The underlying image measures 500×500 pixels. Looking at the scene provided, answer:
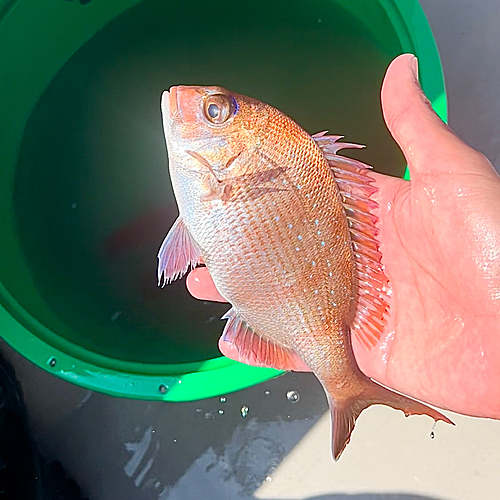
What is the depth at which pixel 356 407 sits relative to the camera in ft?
4.18

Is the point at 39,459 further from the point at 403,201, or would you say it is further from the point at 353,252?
the point at 403,201

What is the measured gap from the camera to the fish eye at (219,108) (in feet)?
3.81

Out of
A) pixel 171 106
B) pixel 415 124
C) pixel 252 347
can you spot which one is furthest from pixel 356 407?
pixel 171 106

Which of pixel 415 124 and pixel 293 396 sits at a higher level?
pixel 415 124

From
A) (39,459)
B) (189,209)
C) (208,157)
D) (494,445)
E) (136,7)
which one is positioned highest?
(136,7)

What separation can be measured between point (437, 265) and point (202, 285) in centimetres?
76

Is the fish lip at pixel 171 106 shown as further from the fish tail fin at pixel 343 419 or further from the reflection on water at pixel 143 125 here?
the reflection on water at pixel 143 125

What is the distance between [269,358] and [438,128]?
0.73 metres

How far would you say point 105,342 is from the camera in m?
1.83

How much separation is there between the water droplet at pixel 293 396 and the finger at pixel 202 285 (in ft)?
1.58

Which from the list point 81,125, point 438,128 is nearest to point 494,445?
point 438,128

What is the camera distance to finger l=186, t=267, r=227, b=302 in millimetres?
1711

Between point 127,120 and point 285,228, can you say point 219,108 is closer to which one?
point 285,228

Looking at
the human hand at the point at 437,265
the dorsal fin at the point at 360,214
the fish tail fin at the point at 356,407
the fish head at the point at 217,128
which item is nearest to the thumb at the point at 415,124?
the human hand at the point at 437,265
